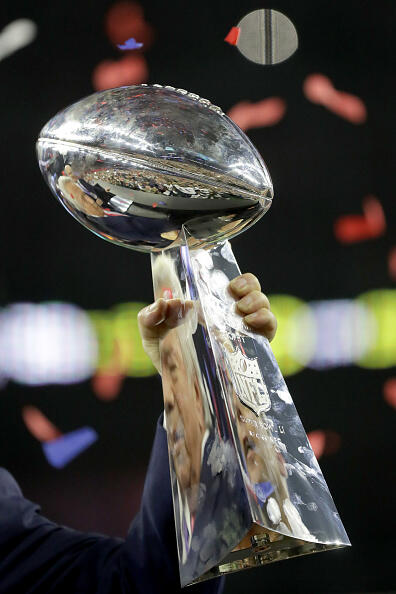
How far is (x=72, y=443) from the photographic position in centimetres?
136

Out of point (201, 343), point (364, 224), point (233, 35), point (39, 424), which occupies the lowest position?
point (201, 343)

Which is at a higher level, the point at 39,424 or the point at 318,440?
the point at 39,424

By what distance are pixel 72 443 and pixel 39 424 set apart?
0.08m

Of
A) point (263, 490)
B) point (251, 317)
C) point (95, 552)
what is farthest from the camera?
point (95, 552)

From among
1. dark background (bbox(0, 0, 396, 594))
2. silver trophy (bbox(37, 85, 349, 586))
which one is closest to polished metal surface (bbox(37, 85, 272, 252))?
silver trophy (bbox(37, 85, 349, 586))

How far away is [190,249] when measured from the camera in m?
0.44

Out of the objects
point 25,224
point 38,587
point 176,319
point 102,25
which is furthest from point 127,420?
point 176,319

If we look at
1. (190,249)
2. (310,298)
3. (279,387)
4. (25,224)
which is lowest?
(279,387)

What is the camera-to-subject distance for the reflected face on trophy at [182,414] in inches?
14.8

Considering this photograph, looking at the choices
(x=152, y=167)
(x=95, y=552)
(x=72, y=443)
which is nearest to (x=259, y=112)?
(x=72, y=443)

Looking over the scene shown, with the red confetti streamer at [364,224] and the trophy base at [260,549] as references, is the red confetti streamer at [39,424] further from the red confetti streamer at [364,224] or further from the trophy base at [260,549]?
the trophy base at [260,549]

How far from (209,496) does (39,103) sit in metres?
1.16

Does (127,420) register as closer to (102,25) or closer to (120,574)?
(120,574)

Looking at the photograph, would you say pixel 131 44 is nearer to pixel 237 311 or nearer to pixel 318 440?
pixel 318 440
